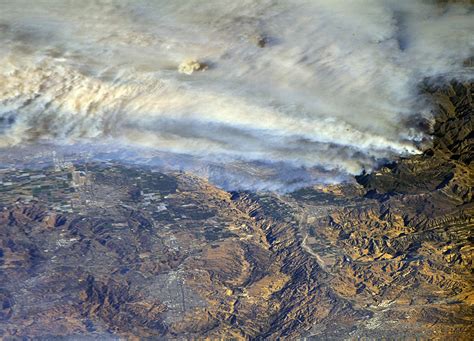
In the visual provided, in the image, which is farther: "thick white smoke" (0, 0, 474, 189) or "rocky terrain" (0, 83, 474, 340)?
"rocky terrain" (0, 83, 474, 340)

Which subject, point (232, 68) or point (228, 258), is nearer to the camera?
point (232, 68)

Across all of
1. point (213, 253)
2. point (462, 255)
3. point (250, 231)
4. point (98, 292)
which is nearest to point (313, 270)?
point (250, 231)

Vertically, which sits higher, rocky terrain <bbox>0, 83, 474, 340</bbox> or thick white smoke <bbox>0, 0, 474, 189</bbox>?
thick white smoke <bbox>0, 0, 474, 189</bbox>

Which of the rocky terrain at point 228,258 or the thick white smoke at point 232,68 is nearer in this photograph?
the thick white smoke at point 232,68

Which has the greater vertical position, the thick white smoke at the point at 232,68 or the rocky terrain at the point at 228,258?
the thick white smoke at the point at 232,68
